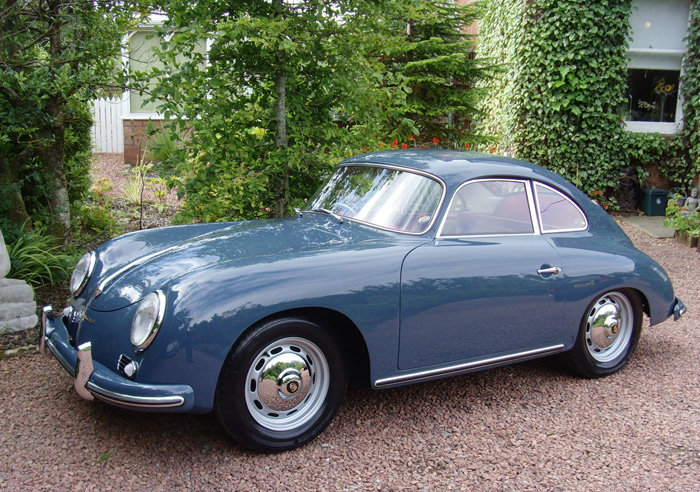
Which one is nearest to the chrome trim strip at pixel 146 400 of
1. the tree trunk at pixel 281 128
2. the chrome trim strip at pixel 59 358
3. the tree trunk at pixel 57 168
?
the chrome trim strip at pixel 59 358

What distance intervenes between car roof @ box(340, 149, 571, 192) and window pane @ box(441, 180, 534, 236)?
65 millimetres

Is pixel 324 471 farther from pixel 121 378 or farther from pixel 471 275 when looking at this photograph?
pixel 471 275

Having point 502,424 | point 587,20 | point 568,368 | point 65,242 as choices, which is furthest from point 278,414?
point 587,20

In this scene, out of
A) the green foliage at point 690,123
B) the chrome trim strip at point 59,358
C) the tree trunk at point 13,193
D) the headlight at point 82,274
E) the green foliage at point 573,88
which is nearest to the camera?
the chrome trim strip at point 59,358

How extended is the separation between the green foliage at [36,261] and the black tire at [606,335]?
4.28 m

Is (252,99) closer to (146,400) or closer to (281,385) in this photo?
(281,385)

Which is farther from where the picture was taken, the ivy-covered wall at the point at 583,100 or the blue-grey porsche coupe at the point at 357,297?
the ivy-covered wall at the point at 583,100

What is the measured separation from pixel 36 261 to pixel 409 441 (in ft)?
12.3

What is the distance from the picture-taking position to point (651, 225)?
9227 millimetres

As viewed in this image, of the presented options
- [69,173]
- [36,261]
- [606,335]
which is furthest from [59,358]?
[69,173]

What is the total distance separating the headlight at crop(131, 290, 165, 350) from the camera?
2.69 m

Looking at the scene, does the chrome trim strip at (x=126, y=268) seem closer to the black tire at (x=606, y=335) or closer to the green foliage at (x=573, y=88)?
the black tire at (x=606, y=335)

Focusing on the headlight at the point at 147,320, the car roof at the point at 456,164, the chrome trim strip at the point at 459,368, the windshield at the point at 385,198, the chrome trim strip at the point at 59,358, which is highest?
the car roof at the point at 456,164

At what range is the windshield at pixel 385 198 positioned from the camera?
3562 mm
